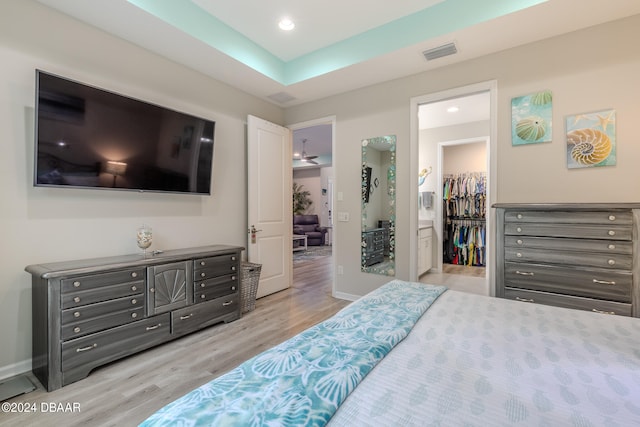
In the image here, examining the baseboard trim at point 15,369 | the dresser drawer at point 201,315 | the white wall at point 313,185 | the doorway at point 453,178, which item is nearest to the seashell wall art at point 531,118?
the doorway at point 453,178

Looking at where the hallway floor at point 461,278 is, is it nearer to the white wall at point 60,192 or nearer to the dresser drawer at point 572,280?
the dresser drawer at point 572,280

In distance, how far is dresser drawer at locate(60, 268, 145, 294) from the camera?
1956 millimetres

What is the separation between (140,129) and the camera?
101 inches

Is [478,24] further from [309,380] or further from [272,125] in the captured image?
[309,380]

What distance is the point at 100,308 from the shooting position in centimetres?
210

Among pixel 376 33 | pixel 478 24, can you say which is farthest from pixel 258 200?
pixel 478 24

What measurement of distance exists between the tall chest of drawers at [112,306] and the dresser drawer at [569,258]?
8.69 feet

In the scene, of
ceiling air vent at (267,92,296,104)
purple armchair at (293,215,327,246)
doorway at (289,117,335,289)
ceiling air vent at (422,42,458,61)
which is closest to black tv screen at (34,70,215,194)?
ceiling air vent at (267,92,296,104)

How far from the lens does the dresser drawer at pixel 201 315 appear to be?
2.59m

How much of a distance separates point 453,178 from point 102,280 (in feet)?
20.0

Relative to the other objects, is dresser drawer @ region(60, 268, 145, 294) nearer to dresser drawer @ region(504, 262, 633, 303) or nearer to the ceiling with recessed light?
A: the ceiling with recessed light

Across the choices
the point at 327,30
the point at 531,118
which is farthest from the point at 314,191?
the point at 531,118

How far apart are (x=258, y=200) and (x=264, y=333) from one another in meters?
1.71

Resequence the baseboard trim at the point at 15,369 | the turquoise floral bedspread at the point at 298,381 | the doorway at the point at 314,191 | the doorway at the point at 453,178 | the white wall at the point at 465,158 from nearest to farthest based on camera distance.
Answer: the turquoise floral bedspread at the point at 298,381 < the baseboard trim at the point at 15,369 < the doorway at the point at 453,178 < the doorway at the point at 314,191 < the white wall at the point at 465,158
